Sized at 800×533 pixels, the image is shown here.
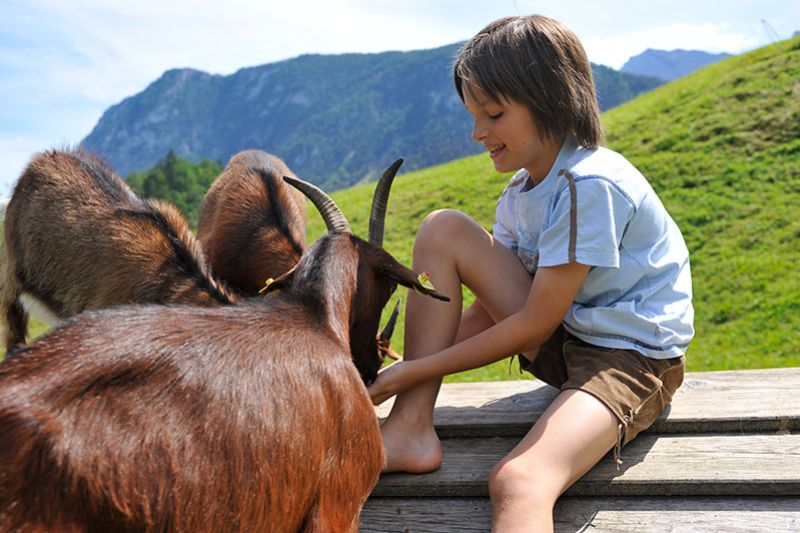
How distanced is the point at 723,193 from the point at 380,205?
385 inches

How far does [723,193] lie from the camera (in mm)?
12000

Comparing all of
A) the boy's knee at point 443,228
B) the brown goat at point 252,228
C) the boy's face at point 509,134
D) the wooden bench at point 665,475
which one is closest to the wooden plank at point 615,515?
the wooden bench at point 665,475

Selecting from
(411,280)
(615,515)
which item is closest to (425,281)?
(411,280)

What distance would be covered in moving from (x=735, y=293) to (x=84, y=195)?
7.61m

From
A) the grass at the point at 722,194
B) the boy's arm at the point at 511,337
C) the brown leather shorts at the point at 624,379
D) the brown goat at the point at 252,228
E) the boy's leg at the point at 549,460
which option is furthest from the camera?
the grass at the point at 722,194

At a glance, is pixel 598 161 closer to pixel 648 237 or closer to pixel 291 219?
pixel 648 237

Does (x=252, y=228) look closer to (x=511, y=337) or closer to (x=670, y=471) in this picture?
(x=511, y=337)

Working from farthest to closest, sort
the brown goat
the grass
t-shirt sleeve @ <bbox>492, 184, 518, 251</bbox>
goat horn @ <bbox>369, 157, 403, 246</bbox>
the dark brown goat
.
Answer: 1. the grass
2. the brown goat
3. the dark brown goat
4. t-shirt sleeve @ <bbox>492, 184, 518, 251</bbox>
5. goat horn @ <bbox>369, 157, 403, 246</bbox>

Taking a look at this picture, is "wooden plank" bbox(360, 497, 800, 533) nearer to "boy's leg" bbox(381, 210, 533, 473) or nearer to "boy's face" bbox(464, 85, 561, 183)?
"boy's leg" bbox(381, 210, 533, 473)

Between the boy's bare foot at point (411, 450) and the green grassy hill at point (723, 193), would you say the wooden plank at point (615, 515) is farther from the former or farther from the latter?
the green grassy hill at point (723, 193)

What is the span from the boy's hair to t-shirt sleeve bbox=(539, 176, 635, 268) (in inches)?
13.8

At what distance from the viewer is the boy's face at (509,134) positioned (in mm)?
3402

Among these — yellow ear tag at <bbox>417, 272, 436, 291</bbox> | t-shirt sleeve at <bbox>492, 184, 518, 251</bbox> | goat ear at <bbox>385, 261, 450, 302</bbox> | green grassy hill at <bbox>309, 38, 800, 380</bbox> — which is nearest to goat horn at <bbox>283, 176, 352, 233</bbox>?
goat ear at <bbox>385, 261, 450, 302</bbox>

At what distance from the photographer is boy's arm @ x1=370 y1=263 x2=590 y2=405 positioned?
3.21m
